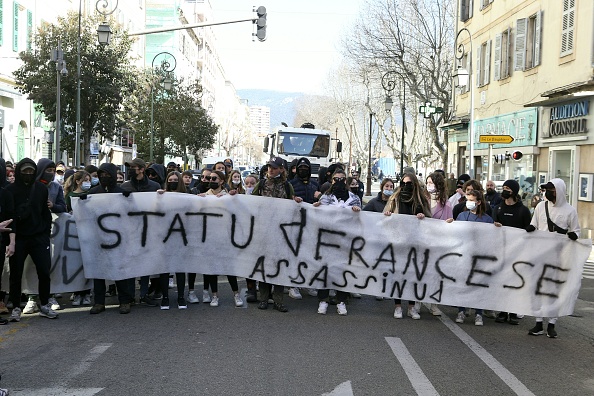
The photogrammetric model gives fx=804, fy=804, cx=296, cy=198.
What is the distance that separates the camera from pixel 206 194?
421 inches

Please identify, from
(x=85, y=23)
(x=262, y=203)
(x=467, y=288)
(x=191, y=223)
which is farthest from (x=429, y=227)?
(x=85, y=23)

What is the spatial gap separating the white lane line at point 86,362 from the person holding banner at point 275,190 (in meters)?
2.83

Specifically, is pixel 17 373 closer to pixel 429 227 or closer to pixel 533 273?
pixel 429 227

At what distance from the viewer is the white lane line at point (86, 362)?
21.9 feet

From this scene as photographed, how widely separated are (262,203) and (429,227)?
7.16ft

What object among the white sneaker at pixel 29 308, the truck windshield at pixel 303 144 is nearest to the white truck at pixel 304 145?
the truck windshield at pixel 303 144

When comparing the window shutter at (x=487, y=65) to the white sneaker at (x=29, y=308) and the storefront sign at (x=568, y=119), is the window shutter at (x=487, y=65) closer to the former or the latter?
the storefront sign at (x=568, y=119)

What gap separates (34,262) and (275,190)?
318 cm

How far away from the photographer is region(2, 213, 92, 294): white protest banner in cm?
1026

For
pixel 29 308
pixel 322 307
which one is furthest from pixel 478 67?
pixel 29 308

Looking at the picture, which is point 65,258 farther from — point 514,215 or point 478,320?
point 514,215

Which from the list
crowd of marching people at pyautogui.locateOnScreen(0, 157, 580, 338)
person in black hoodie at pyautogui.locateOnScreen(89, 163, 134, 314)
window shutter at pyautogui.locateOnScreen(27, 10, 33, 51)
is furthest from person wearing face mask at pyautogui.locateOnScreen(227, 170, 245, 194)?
window shutter at pyautogui.locateOnScreen(27, 10, 33, 51)

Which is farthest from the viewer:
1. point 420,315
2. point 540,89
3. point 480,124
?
point 480,124

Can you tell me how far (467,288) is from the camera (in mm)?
9969
